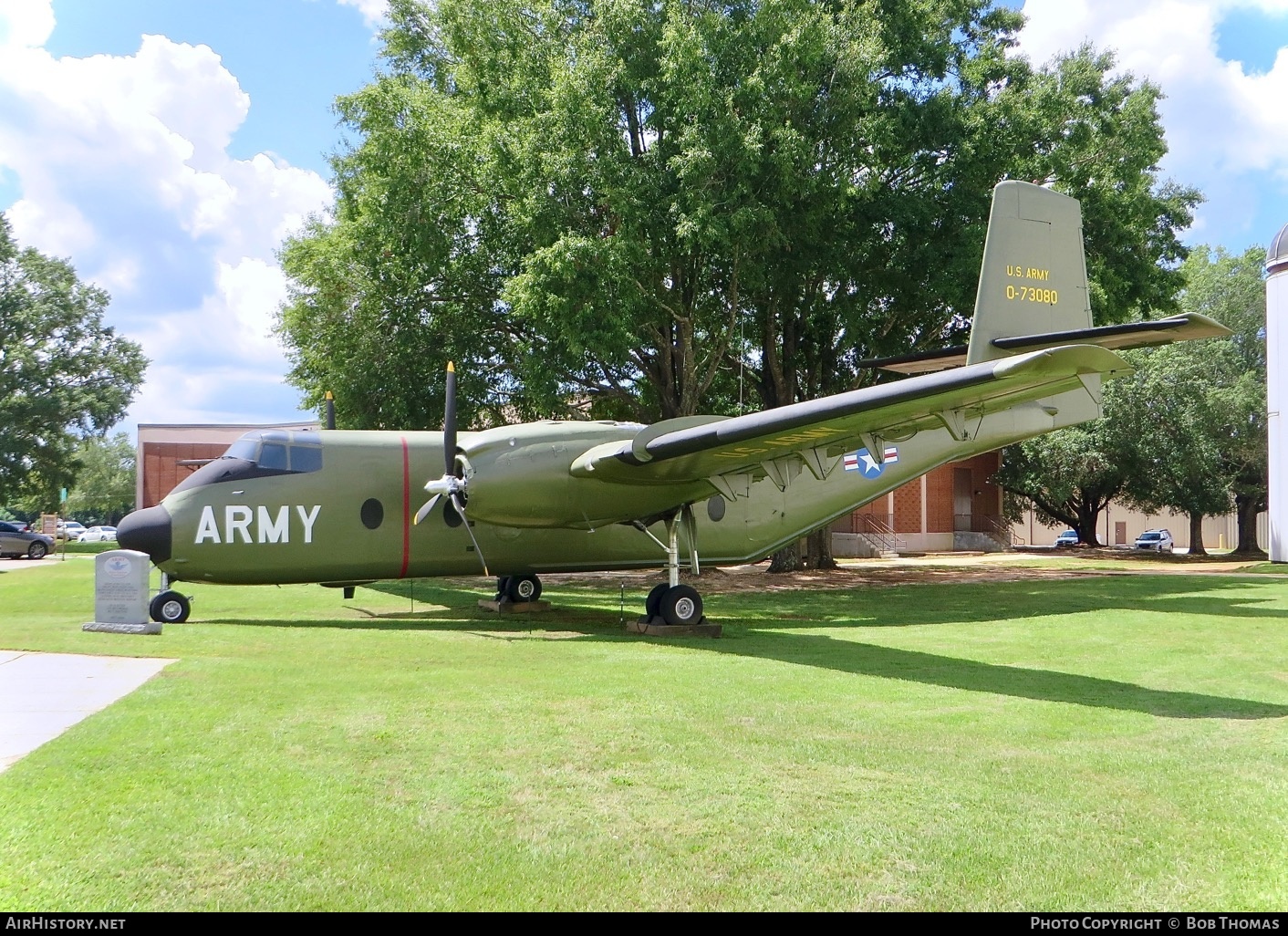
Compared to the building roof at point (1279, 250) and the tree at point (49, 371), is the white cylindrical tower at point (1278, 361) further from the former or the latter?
the tree at point (49, 371)

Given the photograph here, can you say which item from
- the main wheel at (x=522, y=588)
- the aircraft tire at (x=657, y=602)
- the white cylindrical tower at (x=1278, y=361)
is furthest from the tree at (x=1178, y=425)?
the aircraft tire at (x=657, y=602)

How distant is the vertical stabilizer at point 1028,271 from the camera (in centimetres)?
1689

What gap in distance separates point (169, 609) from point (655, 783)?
36.5 feet

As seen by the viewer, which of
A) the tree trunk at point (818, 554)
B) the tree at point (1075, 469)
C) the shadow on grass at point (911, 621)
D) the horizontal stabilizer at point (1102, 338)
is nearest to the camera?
the shadow on grass at point (911, 621)

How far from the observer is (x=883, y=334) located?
2738cm

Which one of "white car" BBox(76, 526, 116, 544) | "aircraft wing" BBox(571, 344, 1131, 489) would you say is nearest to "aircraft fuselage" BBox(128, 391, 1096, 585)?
"aircraft wing" BBox(571, 344, 1131, 489)

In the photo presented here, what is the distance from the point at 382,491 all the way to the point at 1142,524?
72.7 meters

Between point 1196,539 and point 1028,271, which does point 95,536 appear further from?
point 1028,271

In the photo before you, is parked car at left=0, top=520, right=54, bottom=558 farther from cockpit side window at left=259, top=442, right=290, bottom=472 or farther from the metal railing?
the metal railing

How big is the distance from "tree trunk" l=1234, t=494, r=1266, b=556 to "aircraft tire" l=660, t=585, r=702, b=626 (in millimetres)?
39283

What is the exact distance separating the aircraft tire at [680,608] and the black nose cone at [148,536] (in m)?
7.47

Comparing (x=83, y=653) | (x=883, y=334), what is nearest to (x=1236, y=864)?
(x=83, y=653)

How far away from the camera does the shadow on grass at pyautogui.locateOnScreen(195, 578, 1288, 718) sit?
9250mm

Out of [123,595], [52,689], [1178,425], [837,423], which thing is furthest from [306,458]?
[1178,425]
